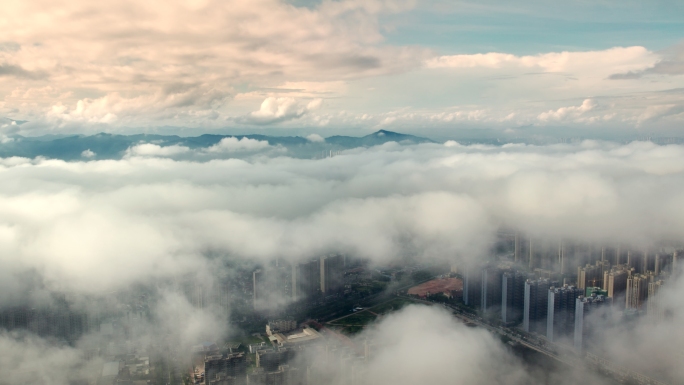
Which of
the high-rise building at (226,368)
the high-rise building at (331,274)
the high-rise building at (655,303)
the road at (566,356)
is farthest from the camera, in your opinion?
the high-rise building at (331,274)

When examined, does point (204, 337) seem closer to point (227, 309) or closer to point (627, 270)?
point (227, 309)

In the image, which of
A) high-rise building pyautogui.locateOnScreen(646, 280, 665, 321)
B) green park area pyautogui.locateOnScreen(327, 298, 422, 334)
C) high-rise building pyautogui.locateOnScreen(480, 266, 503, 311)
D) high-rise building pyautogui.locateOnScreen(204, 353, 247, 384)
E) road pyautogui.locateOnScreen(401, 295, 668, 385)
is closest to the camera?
high-rise building pyautogui.locateOnScreen(204, 353, 247, 384)

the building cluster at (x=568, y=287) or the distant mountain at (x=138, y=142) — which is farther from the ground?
the distant mountain at (x=138, y=142)

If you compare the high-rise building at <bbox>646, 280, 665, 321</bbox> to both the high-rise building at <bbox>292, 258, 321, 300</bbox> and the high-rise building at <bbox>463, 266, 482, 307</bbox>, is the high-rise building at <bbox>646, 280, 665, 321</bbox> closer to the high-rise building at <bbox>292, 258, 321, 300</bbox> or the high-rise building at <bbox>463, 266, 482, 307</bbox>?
the high-rise building at <bbox>463, 266, 482, 307</bbox>

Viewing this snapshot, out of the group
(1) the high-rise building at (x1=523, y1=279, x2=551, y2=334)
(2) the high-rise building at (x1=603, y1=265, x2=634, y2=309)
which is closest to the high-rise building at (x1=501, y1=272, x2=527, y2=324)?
(1) the high-rise building at (x1=523, y1=279, x2=551, y2=334)

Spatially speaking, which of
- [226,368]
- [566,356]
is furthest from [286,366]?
[566,356]

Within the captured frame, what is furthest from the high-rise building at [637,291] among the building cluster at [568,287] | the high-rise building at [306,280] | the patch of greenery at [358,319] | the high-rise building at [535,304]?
the high-rise building at [306,280]

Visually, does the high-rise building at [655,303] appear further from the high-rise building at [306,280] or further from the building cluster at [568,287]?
the high-rise building at [306,280]
